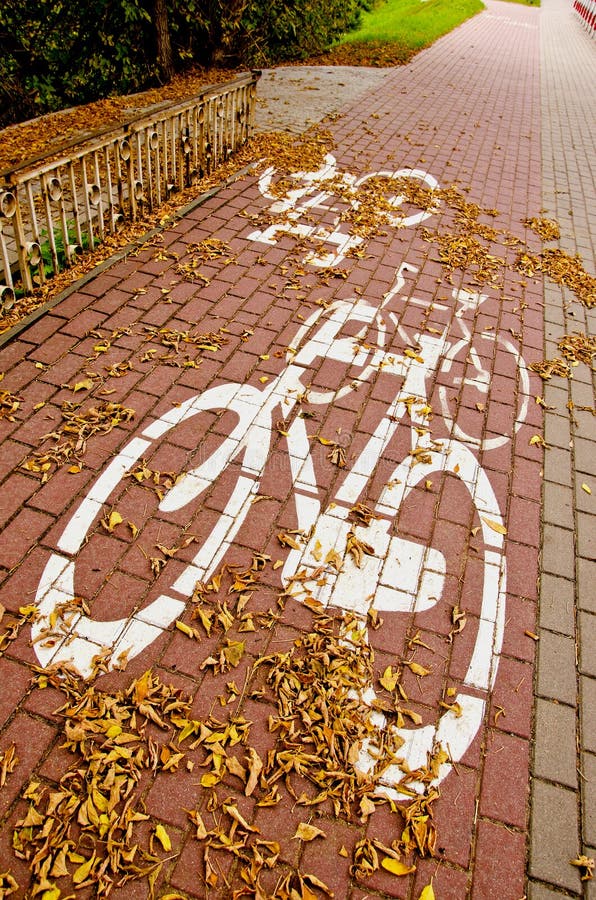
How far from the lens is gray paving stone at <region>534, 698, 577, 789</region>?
2.98m

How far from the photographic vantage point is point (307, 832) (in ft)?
8.72

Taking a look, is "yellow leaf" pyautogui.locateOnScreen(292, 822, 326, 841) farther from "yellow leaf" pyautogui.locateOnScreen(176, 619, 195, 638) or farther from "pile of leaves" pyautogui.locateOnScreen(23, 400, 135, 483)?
"pile of leaves" pyautogui.locateOnScreen(23, 400, 135, 483)

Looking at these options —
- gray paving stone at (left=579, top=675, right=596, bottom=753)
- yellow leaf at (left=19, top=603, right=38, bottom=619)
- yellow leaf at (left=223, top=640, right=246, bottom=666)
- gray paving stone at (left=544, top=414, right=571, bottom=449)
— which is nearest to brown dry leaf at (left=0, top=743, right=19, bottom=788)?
yellow leaf at (left=19, top=603, right=38, bottom=619)

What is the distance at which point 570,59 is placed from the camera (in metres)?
21.4

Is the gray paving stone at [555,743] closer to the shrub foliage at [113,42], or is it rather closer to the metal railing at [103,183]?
the metal railing at [103,183]

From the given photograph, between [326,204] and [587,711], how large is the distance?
681cm

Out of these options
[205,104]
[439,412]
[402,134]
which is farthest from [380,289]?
[402,134]

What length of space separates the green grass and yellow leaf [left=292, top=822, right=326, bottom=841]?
66.3ft

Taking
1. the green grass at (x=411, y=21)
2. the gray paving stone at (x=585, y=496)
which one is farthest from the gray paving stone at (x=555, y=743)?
the green grass at (x=411, y=21)

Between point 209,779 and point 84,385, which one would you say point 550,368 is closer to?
point 84,385

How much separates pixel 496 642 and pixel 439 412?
2.07m

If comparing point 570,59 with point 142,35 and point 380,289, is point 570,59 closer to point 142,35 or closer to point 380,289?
point 142,35

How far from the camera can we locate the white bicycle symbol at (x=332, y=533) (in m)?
3.20

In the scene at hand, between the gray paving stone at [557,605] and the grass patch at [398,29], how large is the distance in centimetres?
1610
